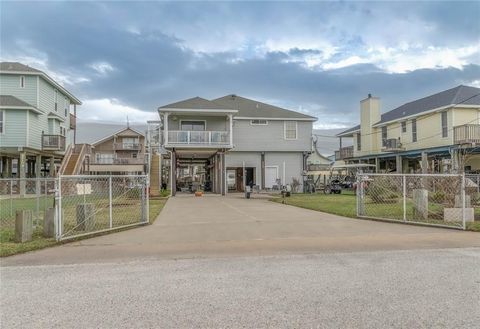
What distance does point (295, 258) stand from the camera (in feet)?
23.7

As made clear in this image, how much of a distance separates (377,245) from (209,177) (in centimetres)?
3065

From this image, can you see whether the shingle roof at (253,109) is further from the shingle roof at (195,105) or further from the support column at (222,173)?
the support column at (222,173)

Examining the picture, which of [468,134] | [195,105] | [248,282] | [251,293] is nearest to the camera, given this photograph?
[251,293]

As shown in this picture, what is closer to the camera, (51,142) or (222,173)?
(222,173)

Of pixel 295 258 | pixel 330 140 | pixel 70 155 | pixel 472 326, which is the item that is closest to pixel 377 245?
pixel 295 258

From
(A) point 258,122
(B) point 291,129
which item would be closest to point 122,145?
(A) point 258,122

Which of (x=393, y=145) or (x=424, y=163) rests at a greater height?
(x=393, y=145)

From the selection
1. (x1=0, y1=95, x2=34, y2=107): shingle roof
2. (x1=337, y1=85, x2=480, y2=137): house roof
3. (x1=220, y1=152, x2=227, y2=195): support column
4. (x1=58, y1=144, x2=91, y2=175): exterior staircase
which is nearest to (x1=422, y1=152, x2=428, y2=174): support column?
(x1=337, y1=85, x2=480, y2=137): house roof

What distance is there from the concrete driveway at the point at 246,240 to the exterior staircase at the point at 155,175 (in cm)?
1613

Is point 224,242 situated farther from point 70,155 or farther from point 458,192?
point 70,155

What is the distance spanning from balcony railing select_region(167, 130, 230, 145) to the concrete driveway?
1655cm

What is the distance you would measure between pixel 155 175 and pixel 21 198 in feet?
28.4

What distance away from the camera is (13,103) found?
28703 millimetres

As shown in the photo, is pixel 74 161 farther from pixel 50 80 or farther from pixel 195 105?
pixel 195 105
